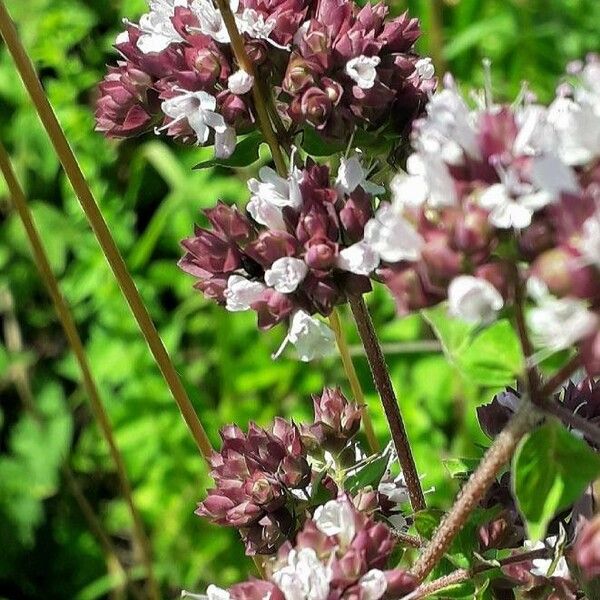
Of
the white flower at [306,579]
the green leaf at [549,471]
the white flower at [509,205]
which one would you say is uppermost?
the white flower at [509,205]

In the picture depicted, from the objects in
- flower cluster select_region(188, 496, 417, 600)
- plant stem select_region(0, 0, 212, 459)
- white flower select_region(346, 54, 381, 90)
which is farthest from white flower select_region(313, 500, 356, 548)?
white flower select_region(346, 54, 381, 90)

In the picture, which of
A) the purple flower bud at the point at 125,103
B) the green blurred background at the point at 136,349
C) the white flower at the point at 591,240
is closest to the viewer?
the white flower at the point at 591,240

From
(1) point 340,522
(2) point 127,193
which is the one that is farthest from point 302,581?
(2) point 127,193

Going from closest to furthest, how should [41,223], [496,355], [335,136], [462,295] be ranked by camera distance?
[462,295], [496,355], [335,136], [41,223]

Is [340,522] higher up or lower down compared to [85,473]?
higher up

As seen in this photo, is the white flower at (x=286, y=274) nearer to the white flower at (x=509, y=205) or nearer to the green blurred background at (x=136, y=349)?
the white flower at (x=509, y=205)

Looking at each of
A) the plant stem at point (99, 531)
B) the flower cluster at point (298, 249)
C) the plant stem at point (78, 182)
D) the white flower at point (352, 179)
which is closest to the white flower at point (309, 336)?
the flower cluster at point (298, 249)

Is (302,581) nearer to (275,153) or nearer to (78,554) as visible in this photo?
(275,153)

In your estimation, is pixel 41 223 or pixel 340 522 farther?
pixel 41 223
